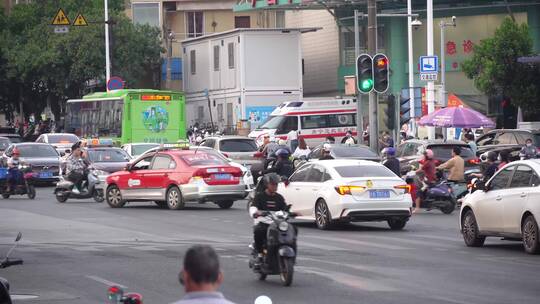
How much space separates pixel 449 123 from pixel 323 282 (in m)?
25.3

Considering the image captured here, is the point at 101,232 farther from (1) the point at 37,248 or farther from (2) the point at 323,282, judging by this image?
(2) the point at 323,282

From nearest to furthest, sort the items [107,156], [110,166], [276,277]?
[276,277], [110,166], [107,156]

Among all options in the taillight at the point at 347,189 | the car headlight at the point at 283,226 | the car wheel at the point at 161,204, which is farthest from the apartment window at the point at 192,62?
the car headlight at the point at 283,226

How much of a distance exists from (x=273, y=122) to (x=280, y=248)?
3889 centimetres

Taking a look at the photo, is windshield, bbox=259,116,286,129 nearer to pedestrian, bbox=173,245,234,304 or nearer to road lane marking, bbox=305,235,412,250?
road lane marking, bbox=305,235,412,250

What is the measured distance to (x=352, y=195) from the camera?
24125mm

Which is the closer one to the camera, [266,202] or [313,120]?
[266,202]

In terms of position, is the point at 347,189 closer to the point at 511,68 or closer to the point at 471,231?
the point at 471,231

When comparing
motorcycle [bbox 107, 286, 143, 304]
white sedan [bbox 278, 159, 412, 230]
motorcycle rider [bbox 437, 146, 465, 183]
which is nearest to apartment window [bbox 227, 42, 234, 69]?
motorcycle rider [bbox 437, 146, 465, 183]

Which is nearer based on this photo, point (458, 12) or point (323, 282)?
point (323, 282)

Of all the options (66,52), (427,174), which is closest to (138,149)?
(427,174)

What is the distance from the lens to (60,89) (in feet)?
244

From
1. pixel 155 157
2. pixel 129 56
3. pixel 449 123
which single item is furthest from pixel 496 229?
pixel 129 56

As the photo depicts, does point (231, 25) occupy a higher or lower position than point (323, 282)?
higher
